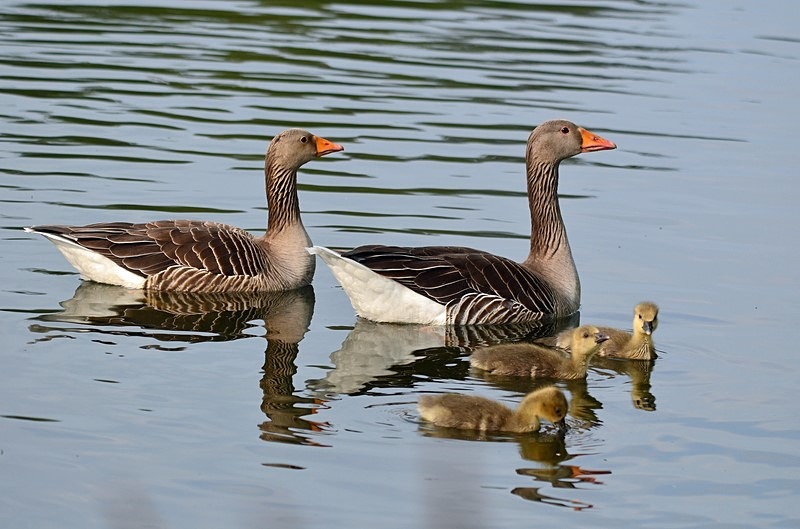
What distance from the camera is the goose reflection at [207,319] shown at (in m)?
10.3

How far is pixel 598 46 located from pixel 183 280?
14.1 m

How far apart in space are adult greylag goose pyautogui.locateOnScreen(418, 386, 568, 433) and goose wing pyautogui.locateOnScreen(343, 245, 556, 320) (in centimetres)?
285

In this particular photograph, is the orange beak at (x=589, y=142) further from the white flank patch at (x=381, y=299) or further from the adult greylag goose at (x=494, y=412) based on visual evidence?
the adult greylag goose at (x=494, y=412)

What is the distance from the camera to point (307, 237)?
531 inches

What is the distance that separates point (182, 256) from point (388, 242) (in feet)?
7.77

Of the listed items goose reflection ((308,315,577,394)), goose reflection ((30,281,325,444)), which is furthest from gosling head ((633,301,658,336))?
goose reflection ((30,281,325,444))

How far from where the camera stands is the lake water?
8188 mm

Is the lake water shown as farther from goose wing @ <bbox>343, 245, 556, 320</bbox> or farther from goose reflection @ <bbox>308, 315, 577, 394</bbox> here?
goose wing @ <bbox>343, 245, 556, 320</bbox>

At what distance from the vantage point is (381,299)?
12.0m

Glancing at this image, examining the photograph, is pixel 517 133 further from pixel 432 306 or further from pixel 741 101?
pixel 432 306

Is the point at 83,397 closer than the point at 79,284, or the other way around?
the point at 83,397


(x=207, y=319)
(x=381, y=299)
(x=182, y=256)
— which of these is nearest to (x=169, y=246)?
(x=182, y=256)

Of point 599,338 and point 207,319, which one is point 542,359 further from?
point 207,319

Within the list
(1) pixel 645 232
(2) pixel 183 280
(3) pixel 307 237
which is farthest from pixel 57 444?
(1) pixel 645 232
